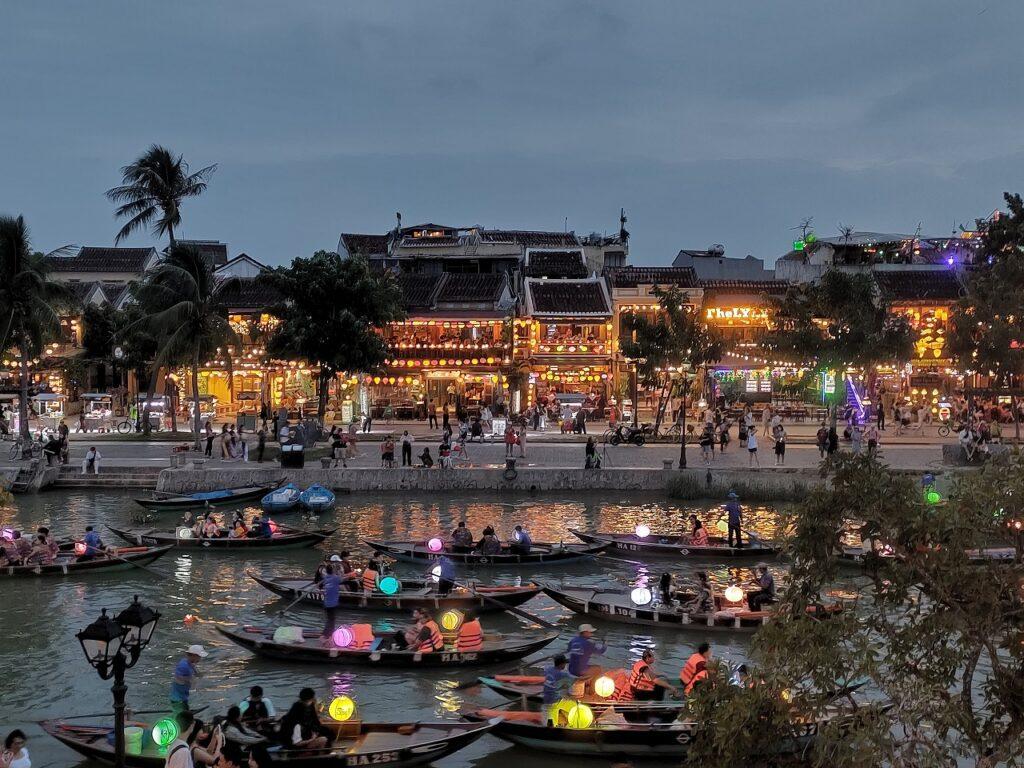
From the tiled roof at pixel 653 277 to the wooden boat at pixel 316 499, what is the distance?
94.3 feet

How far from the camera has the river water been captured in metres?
16.6

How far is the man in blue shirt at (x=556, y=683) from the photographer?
15094mm

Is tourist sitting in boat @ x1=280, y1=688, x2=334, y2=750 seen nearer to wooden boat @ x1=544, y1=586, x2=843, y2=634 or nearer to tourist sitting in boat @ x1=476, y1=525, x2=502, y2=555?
wooden boat @ x1=544, y1=586, x2=843, y2=634

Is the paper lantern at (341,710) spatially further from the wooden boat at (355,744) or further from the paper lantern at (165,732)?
the paper lantern at (165,732)

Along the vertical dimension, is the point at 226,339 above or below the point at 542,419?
above

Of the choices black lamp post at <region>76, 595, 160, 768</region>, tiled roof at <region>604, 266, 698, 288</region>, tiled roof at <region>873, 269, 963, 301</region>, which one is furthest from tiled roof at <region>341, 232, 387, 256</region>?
black lamp post at <region>76, 595, 160, 768</region>

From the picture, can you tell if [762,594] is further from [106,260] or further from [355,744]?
[106,260]

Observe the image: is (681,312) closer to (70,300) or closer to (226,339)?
(226,339)

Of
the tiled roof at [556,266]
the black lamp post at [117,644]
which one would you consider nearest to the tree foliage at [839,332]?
the tiled roof at [556,266]

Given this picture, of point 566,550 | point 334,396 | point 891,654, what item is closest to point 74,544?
point 566,550

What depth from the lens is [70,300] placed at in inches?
1767

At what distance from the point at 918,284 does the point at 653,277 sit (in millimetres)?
16954

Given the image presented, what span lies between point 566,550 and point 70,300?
29954mm

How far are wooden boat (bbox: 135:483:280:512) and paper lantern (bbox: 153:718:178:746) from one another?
873 inches
